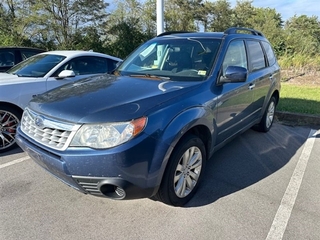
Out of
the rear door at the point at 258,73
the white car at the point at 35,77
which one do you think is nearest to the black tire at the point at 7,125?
the white car at the point at 35,77

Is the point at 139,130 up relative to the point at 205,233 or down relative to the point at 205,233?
up

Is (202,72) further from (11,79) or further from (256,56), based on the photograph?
(11,79)

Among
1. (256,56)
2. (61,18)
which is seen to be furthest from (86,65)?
(61,18)

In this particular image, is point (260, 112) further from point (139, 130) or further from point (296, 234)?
point (139, 130)

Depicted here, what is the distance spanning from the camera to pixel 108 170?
2125 mm

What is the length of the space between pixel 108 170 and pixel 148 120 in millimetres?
515

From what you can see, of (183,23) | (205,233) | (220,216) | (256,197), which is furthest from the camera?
(183,23)

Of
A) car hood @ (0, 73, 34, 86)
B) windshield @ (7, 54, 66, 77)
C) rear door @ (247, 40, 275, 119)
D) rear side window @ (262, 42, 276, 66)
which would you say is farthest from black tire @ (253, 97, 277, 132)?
car hood @ (0, 73, 34, 86)

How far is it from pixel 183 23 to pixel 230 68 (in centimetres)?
2856

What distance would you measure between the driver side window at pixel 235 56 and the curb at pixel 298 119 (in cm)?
268

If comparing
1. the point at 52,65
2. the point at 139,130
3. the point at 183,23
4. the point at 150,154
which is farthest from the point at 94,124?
the point at 183,23

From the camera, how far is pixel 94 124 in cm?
214

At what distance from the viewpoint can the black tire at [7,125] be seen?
396cm

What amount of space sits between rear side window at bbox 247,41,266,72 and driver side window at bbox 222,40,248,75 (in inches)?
9.8
